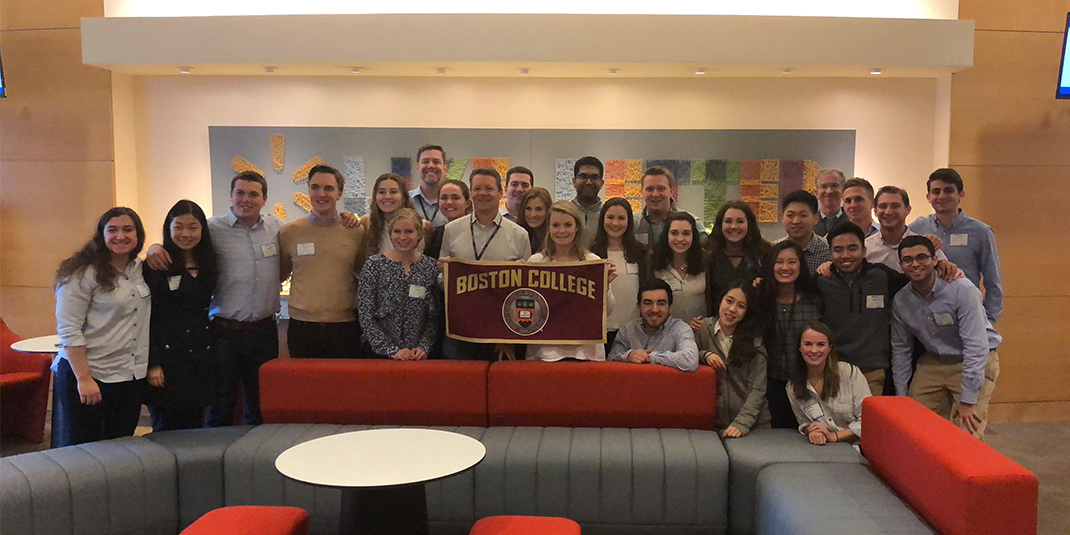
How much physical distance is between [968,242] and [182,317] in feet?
16.2

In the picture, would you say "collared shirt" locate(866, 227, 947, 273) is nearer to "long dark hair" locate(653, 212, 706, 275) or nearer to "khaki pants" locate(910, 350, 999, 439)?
"khaki pants" locate(910, 350, 999, 439)

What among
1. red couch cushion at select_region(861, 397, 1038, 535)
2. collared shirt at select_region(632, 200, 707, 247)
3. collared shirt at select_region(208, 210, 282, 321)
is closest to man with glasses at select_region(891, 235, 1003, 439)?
red couch cushion at select_region(861, 397, 1038, 535)

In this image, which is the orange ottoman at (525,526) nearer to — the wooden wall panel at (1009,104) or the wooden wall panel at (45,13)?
the wooden wall panel at (1009,104)

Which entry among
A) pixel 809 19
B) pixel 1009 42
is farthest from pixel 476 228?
pixel 1009 42

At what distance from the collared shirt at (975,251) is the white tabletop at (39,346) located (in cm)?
604

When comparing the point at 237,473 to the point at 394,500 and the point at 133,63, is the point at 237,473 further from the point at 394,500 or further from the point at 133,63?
the point at 133,63

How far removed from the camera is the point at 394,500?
329cm

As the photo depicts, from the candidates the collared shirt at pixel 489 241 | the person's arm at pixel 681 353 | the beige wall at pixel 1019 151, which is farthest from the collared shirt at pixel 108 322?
the beige wall at pixel 1019 151

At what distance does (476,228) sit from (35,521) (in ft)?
8.81

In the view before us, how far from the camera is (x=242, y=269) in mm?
4410

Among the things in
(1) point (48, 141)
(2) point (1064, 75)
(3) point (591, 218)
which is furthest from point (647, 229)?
(1) point (48, 141)

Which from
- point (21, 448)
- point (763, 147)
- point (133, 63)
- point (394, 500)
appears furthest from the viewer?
point (763, 147)

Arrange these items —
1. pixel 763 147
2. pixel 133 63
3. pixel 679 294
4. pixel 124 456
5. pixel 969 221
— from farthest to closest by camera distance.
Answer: pixel 763 147, pixel 133 63, pixel 969 221, pixel 679 294, pixel 124 456

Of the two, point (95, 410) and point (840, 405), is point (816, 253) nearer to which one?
point (840, 405)
